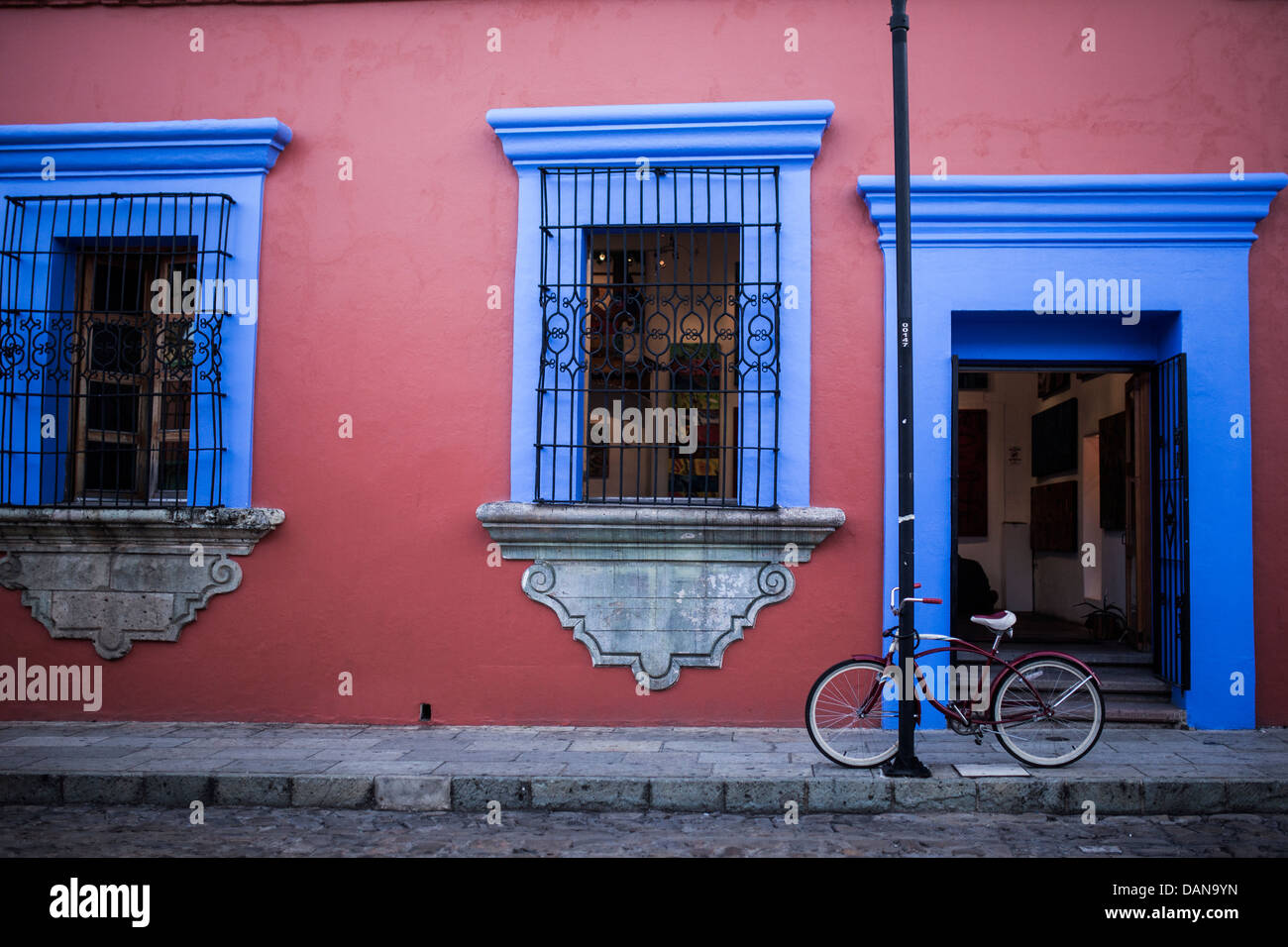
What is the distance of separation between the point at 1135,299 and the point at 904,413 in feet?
8.29

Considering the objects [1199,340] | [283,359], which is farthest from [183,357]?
[1199,340]

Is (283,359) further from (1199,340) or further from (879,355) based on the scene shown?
(1199,340)

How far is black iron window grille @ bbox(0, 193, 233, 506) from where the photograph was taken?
7.73 m

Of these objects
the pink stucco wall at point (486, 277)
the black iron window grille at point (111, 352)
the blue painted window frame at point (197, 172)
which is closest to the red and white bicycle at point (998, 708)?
the pink stucco wall at point (486, 277)

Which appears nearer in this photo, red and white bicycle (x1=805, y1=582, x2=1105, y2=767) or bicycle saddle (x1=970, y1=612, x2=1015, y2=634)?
red and white bicycle (x1=805, y1=582, x2=1105, y2=767)

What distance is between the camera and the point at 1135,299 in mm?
7293

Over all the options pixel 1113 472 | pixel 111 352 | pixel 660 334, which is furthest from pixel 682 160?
pixel 1113 472

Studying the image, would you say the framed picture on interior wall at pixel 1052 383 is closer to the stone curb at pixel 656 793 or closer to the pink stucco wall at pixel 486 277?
the pink stucco wall at pixel 486 277

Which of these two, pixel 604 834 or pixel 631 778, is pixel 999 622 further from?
pixel 604 834

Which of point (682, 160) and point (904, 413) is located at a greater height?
point (682, 160)

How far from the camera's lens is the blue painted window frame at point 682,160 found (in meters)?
7.39

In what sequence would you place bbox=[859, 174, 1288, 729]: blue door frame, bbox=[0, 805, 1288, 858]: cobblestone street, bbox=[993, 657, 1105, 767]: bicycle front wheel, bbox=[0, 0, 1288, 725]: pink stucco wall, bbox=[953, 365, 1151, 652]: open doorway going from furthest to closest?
bbox=[953, 365, 1151, 652]: open doorway
bbox=[0, 0, 1288, 725]: pink stucco wall
bbox=[859, 174, 1288, 729]: blue door frame
bbox=[993, 657, 1105, 767]: bicycle front wheel
bbox=[0, 805, 1288, 858]: cobblestone street

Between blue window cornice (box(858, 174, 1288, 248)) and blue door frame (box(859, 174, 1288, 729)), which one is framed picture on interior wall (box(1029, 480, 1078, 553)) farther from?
blue window cornice (box(858, 174, 1288, 248))

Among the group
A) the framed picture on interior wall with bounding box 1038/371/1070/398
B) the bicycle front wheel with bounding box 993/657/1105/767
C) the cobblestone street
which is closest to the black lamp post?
the cobblestone street
